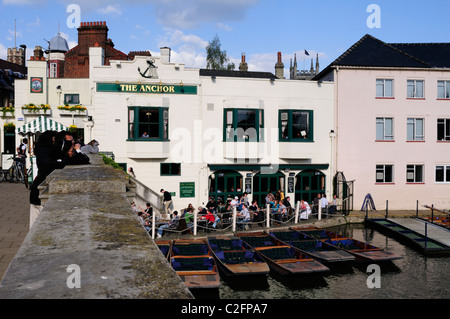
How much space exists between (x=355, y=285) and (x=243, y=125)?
12.2 meters

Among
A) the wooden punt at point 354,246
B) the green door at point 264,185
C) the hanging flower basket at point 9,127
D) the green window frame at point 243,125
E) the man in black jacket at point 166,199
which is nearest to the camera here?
the wooden punt at point 354,246

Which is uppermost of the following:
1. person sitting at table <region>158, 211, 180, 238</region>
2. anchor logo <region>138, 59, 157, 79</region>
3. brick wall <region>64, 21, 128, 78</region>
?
brick wall <region>64, 21, 128, 78</region>

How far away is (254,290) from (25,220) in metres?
8.63

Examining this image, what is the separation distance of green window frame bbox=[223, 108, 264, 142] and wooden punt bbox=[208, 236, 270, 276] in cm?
734

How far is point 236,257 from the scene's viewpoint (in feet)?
57.0

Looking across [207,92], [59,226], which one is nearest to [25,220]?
[59,226]

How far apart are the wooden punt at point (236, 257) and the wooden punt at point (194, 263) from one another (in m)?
0.46

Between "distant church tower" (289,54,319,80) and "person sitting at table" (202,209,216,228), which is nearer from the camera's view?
"person sitting at table" (202,209,216,228)

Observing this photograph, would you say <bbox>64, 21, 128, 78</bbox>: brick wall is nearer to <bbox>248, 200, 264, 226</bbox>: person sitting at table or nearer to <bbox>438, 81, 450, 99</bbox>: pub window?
<bbox>248, 200, 264, 226</bbox>: person sitting at table

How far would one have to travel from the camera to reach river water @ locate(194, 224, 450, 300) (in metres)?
15.1

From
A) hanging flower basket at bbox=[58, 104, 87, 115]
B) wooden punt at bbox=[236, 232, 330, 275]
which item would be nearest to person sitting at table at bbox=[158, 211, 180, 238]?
wooden punt at bbox=[236, 232, 330, 275]

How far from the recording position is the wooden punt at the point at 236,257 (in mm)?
15562

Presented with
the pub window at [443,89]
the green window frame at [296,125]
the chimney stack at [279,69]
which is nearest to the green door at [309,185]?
the green window frame at [296,125]

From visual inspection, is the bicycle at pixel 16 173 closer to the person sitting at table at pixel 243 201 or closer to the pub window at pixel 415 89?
the person sitting at table at pixel 243 201
